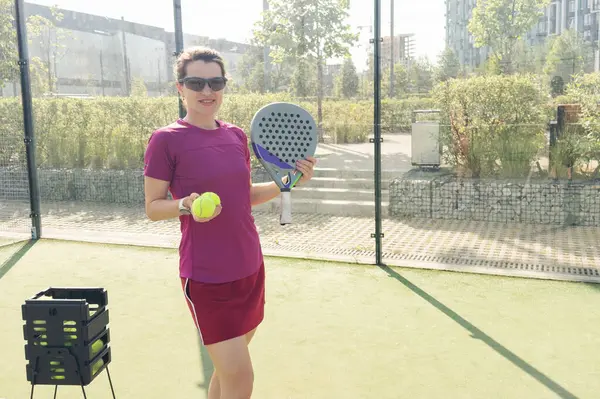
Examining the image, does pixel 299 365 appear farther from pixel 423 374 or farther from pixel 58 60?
pixel 58 60

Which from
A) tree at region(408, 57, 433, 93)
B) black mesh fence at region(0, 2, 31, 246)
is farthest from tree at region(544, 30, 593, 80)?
black mesh fence at region(0, 2, 31, 246)

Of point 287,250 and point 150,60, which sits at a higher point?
point 150,60

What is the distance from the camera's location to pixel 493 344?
3680 mm

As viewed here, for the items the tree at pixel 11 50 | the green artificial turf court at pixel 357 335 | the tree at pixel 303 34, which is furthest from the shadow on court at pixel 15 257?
the tree at pixel 303 34

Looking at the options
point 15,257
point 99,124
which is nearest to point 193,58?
point 15,257

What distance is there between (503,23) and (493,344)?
5.47 metres

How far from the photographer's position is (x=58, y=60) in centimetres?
1272

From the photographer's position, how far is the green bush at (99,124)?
9.80 meters

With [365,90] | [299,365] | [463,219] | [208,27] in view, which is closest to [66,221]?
[208,27]

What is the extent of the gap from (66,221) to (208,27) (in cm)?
302

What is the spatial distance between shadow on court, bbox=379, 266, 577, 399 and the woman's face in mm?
2152

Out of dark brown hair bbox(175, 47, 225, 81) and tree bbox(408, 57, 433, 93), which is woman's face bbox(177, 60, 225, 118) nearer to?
dark brown hair bbox(175, 47, 225, 81)

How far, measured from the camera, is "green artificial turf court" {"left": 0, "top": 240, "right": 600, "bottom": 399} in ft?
10.4

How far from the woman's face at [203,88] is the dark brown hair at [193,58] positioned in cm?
2
